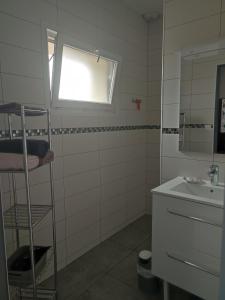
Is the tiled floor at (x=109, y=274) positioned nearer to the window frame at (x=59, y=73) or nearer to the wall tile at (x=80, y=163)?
the wall tile at (x=80, y=163)

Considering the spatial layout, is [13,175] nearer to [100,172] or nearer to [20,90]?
[20,90]

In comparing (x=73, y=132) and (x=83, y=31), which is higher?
(x=83, y=31)

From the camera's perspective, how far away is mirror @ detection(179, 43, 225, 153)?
1708 millimetres

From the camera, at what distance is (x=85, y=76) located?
2.32 m

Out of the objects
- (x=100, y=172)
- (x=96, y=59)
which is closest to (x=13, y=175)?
(x=100, y=172)

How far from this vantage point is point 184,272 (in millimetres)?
1496

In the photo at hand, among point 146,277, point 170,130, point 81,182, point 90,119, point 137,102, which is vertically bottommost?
point 146,277

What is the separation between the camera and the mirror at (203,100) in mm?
1708

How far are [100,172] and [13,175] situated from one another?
3.26ft

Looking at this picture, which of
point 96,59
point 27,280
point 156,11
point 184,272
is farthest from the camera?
point 156,11

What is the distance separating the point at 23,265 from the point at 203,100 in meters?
1.77

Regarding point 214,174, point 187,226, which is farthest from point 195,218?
point 214,174

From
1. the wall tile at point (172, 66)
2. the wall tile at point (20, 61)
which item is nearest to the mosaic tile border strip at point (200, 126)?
the wall tile at point (172, 66)

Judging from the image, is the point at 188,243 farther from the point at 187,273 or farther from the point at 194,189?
the point at 194,189
